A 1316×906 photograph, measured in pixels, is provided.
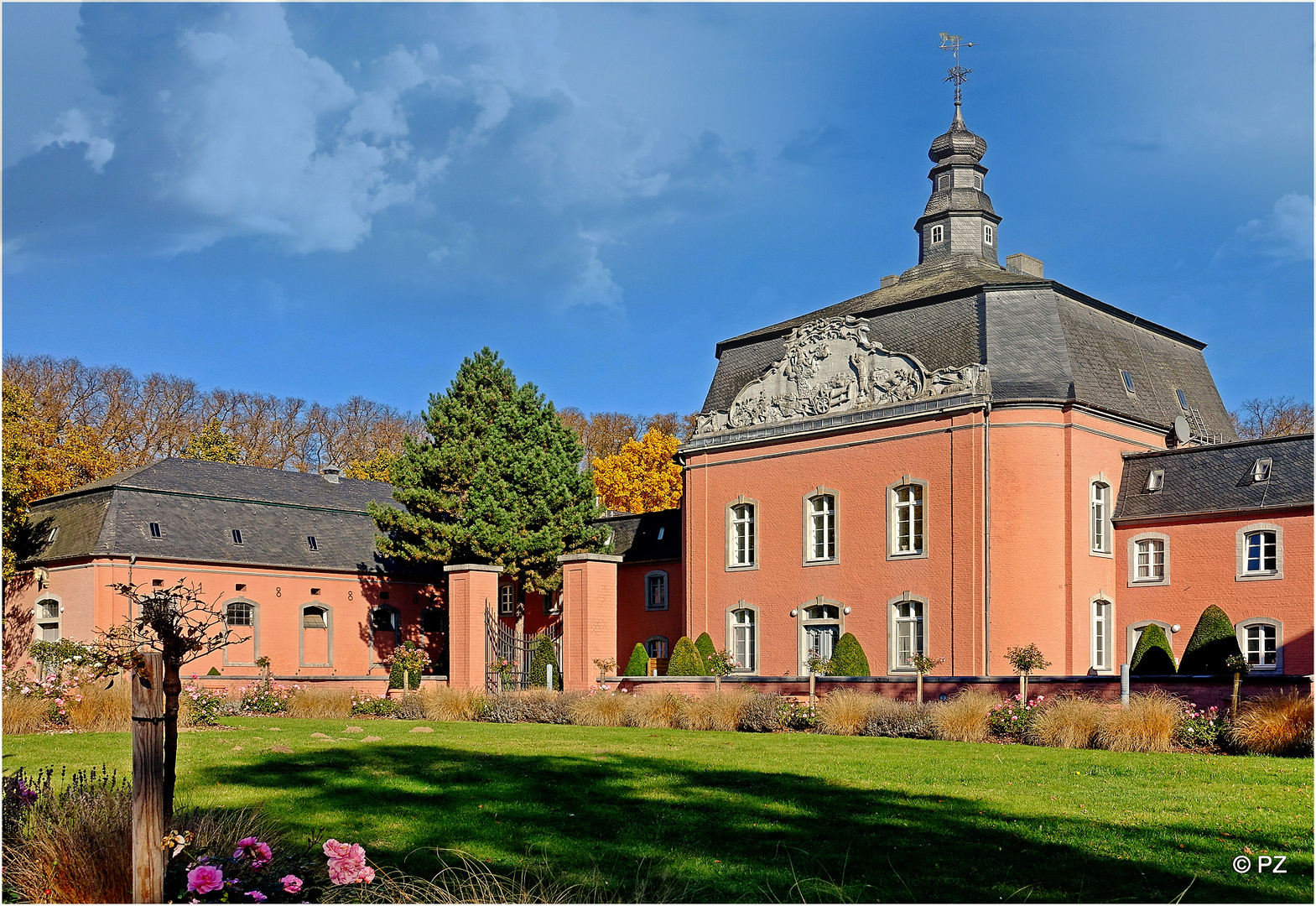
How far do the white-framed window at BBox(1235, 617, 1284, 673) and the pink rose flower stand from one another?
76.4 ft

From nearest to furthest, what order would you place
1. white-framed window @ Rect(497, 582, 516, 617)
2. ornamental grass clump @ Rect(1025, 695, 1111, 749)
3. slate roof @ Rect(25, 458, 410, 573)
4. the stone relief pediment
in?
ornamental grass clump @ Rect(1025, 695, 1111, 749) → the stone relief pediment → slate roof @ Rect(25, 458, 410, 573) → white-framed window @ Rect(497, 582, 516, 617)

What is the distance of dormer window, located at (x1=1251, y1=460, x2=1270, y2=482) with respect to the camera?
994 inches

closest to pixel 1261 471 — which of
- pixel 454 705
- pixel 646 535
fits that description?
pixel 646 535

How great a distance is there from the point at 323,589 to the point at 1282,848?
32752mm

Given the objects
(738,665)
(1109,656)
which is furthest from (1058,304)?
(738,665)

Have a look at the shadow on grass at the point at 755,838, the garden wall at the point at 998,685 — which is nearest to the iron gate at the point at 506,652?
the garden wall at the point at 998,685

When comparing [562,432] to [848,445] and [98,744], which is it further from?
[98,744]

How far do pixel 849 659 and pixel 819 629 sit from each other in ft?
8.96

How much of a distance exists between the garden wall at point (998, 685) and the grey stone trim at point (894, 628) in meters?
4.71

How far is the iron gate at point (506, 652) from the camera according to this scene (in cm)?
2761

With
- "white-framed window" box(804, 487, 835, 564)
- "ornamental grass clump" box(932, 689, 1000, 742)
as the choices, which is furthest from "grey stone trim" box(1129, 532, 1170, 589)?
"ornamental grass clump" box(932, 689, 1000, 742)

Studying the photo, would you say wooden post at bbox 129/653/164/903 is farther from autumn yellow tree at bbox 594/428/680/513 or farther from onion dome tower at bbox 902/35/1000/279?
autumn yellow tree at bbox 594/428/680/513

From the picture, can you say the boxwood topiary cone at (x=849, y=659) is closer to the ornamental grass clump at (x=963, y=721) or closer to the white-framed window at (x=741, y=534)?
the white-framed window at (x=741, y=534)

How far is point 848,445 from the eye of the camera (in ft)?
95.2
